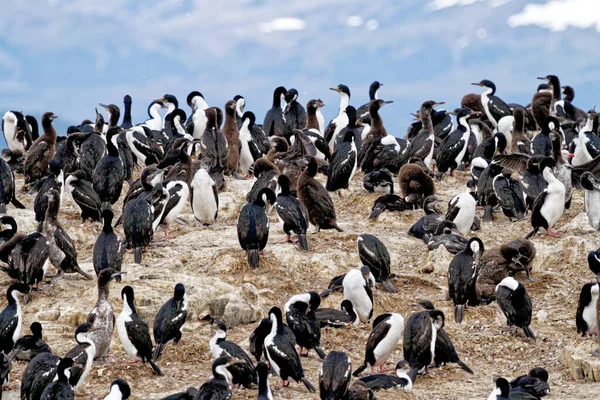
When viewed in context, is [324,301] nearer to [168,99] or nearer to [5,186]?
[5,186]

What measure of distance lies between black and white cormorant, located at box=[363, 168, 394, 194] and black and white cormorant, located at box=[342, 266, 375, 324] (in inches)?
266

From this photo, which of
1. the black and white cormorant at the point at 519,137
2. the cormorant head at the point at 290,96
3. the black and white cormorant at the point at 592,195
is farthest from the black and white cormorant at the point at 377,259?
the cormorant head at the point at 290,96

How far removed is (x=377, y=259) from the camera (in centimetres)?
1543

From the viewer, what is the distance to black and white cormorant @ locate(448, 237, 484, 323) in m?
14.4

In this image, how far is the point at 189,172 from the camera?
66.7 ft

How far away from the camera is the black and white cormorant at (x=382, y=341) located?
12289 millimetres

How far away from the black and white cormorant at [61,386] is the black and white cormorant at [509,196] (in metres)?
10.6

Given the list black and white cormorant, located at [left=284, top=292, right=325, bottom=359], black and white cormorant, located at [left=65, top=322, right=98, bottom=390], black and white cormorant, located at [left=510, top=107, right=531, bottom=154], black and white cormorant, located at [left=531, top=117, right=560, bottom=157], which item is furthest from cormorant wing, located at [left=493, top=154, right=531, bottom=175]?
black and white cormorant, located at [left=65, top=322, right=98, bottom=390]

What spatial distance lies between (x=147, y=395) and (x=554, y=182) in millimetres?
9345

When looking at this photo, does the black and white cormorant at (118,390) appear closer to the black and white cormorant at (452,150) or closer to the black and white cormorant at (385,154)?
the black and white cormorant at (385,154)

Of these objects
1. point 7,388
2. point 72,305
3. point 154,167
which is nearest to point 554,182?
point 154,167

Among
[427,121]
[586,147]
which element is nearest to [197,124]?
[427,121]

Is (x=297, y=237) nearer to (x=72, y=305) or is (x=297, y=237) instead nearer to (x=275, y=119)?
(x=72, y=305)

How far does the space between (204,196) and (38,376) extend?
27.0 ft
